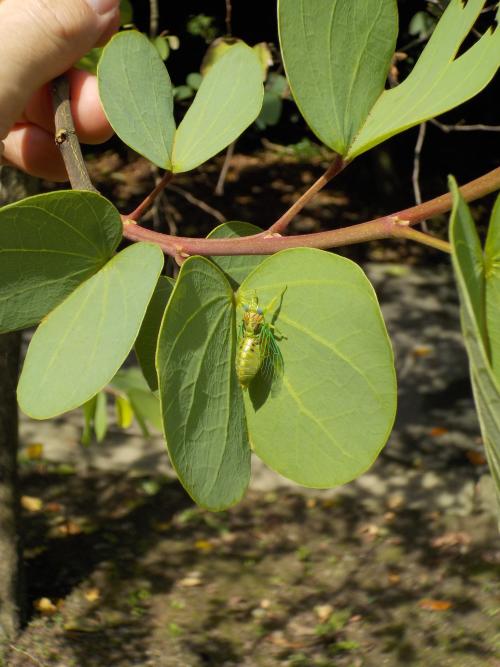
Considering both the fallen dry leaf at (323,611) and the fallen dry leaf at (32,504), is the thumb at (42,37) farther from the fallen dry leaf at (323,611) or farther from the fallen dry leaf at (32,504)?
the fallen dry leaf at (32,504)

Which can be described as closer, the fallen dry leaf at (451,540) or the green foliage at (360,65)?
the green foliage at (360,65)

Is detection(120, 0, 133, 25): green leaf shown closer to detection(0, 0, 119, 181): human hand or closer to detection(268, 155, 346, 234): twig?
detection(0, 0, 119, 181): human hand

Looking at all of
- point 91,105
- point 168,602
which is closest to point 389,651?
point 168,602

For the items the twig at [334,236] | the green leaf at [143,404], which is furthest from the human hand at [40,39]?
the green leaf at [143,404]

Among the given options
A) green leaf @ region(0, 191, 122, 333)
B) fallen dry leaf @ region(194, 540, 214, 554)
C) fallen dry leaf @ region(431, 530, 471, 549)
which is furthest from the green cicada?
fallen dry leaf @ region(431, 530, 471, 549)

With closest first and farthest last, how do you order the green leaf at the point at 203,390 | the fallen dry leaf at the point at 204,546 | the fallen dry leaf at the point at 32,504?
the green leaf at the point at 203,390 < the fallen dry leaf at the point at 204,546 < the fallen dry leaf at the point at 32,504

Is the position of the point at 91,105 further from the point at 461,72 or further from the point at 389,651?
the point at 389,651
